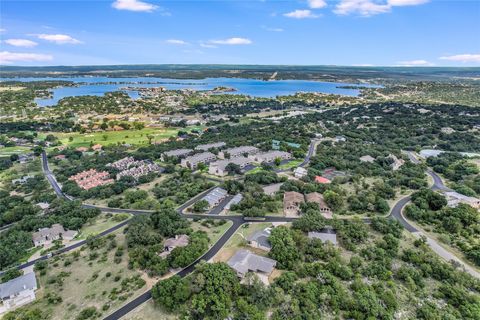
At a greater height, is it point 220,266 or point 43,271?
point 220,266

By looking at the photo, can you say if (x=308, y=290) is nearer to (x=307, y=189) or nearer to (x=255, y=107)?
(x=307, y=189)

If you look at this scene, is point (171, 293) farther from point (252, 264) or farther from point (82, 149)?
A: point (82, 149)

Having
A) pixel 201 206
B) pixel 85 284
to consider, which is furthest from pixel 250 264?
pixel 85 284

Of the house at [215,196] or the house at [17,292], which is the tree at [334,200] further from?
the house at [17,292]

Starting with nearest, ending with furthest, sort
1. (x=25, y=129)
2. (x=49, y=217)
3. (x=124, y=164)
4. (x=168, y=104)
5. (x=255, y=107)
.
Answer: (x=49, y=217), (x=124, y=164), (x=25, y=129), (x=255, y=107), (x=168, y=104)

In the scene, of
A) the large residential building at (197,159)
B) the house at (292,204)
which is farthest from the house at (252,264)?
the large residential building at (197,159)

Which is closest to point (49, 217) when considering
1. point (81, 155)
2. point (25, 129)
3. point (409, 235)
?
Answer: point (81, 155)
